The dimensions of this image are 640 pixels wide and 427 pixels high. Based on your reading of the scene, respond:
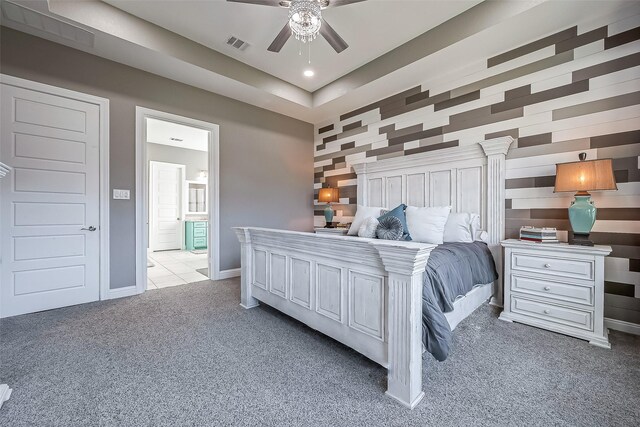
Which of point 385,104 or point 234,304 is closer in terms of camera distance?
point 234,304

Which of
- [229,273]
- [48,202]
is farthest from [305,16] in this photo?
[229,273]

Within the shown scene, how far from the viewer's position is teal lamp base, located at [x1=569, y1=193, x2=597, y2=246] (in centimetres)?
216

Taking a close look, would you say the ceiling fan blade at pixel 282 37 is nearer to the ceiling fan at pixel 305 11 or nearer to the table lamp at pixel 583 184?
the ceiling fan at pixel 305 11

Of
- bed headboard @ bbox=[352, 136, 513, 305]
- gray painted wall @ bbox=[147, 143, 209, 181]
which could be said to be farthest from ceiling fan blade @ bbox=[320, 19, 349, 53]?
gray painted wall @ bbox=[147, 143, 209, 181]

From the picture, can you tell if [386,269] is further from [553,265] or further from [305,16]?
[305,16]

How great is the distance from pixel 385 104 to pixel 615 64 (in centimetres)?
234

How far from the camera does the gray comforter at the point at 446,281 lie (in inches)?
57.9

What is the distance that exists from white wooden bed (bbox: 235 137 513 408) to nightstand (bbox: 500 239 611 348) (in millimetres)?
332

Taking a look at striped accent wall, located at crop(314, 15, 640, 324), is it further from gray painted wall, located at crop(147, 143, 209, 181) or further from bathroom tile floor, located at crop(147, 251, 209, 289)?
gray painted wall, located at crop(147, 143, 209, 181)

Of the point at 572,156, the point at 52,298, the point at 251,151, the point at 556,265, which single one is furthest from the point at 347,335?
the point at 251,151

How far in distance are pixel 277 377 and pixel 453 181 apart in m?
2.81

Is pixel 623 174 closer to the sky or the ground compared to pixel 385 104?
closer to the ground

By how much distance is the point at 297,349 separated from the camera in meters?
1.93

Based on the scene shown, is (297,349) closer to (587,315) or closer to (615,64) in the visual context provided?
(587,315)
